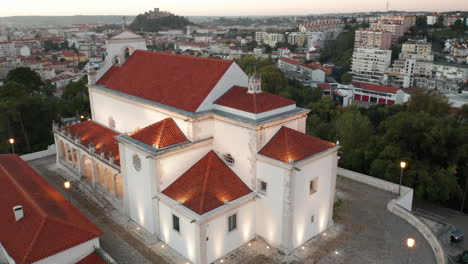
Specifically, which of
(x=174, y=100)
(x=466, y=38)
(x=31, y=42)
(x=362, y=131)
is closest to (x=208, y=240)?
(x=174, y=100)

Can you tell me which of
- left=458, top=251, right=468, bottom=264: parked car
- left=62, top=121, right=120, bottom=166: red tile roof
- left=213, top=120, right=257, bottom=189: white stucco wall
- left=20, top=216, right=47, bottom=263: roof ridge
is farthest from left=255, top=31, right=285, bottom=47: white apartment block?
left=20, top=216, right=47, bottom=263: roof ridge

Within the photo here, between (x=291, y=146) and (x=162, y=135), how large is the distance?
23.4 ft

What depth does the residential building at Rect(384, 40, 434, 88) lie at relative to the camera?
103m

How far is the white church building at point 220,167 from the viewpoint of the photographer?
61.5 ft

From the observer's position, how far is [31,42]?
18750 centimetres

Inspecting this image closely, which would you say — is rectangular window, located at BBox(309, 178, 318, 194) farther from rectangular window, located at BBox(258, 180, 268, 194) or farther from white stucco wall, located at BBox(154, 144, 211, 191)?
white stucco wall, located at BBox(154, 144, 211, 191)

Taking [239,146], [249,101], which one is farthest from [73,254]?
[249,101]

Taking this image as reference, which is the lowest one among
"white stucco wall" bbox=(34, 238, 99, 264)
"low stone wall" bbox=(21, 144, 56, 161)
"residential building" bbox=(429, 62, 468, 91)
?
"residential building" bbox=(429, 62, 468, 91)

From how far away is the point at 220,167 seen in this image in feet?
68.1

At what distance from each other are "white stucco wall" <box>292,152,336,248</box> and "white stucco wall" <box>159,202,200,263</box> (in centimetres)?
537

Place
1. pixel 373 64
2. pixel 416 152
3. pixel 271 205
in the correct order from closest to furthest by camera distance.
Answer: pixel 271 205
pixel 416 152
pixel 373 64

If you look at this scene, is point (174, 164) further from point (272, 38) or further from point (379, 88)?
point (272, 38)

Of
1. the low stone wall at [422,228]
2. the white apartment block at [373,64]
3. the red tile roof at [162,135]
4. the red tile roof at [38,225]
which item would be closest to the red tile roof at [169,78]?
the red tile roof at [162,135]

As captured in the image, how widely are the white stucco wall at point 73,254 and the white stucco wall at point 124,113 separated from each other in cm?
756
